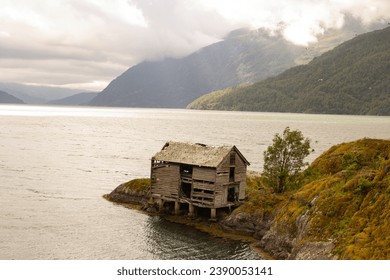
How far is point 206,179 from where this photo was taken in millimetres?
51094

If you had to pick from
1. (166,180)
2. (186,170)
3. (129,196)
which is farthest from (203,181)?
(129,196)

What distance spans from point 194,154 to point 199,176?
9.85 feet

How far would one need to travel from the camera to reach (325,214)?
35.1 metres

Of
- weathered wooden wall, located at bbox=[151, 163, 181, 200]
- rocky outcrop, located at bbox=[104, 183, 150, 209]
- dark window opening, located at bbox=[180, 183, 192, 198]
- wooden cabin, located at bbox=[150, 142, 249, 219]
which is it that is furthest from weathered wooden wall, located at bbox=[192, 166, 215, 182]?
rocky outcrop, located at bbox=[104, 183, 150, 209]

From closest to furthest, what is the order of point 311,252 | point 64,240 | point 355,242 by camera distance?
point 355,242 → point 311,252 → point 64,240

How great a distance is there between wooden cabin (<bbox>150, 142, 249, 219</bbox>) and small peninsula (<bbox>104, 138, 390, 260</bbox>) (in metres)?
1.88

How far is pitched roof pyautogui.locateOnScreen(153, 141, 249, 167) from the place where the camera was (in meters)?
51.3

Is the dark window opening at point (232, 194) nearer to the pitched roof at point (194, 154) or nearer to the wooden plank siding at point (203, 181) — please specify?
the wooden plank siding at point (203, 181)

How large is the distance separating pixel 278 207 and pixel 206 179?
912cm

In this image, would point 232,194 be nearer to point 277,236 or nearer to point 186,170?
point 186,170

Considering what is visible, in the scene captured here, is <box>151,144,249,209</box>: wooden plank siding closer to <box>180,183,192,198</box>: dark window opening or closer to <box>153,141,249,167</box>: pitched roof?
<box>180,183,192,198</box>: dark window opening
